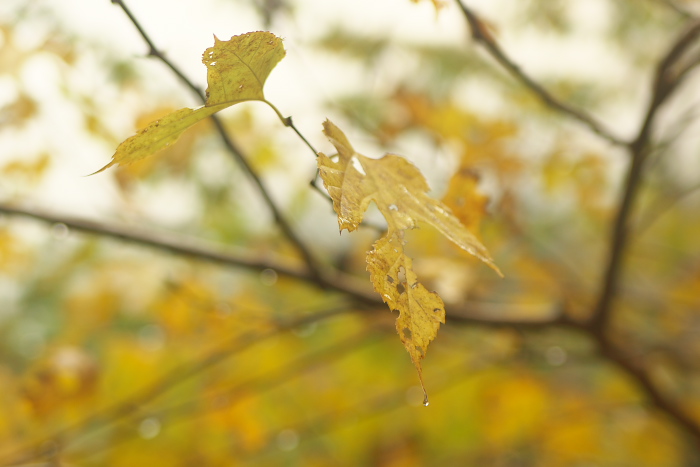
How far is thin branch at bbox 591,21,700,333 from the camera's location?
600 mm

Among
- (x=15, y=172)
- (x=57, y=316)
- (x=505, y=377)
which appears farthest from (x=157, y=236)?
(x=57, y=316)

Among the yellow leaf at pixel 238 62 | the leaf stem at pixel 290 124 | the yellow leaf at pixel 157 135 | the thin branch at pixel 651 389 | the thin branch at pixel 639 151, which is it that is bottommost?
the thin branch at pixel 651 389

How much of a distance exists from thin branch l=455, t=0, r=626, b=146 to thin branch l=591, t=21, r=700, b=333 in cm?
3

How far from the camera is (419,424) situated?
2.04 m

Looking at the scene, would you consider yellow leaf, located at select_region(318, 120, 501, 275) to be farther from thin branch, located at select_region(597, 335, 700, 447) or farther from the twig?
thin branch, located at select_region(597, 335, 700, 447)

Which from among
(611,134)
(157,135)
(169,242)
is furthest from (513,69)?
(169,242)

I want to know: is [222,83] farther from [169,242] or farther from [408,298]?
[169,242]

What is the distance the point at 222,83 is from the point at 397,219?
5.1 inches

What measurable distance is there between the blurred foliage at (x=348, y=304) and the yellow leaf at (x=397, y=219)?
0.17 metres

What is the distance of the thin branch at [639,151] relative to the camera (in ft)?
1.97

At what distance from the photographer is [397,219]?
319 mm

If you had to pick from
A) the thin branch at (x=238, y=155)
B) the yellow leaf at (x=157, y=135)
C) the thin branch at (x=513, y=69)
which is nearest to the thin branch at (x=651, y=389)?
the thin branch at (x=513, y=69)

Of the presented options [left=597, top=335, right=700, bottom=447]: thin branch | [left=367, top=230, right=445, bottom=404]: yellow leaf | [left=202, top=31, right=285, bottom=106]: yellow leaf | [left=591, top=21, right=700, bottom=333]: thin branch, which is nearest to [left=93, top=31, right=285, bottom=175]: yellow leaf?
[left=202, top=31, right=285, bottom=106]: yellow leaf

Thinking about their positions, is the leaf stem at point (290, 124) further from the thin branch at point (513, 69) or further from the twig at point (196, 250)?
the twig at point (196, 250)
